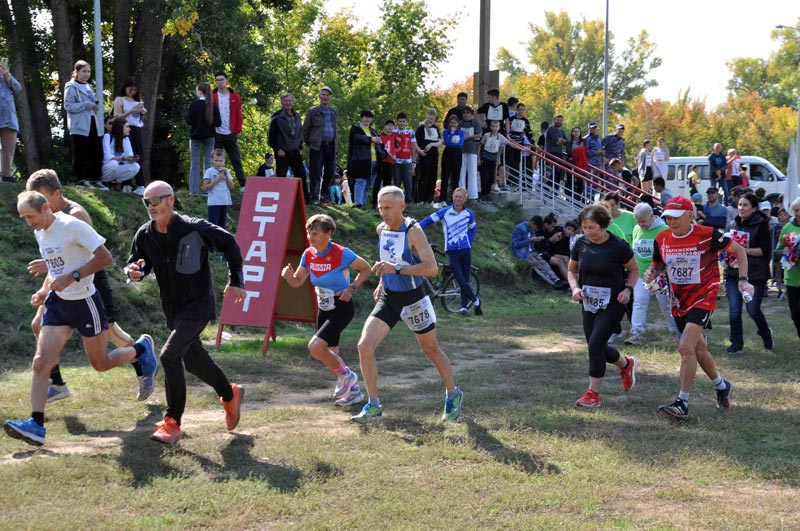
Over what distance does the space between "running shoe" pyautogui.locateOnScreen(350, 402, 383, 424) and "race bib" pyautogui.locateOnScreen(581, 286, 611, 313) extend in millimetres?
2001

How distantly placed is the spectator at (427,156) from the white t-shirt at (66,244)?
11.9m

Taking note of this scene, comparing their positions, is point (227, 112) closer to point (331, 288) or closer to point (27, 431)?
point (331, 288)

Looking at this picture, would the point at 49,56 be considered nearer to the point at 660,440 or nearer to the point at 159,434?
the point at 159,434

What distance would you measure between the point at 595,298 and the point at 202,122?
882 centimetres

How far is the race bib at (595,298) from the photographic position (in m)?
7.99

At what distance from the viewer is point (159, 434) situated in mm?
6590

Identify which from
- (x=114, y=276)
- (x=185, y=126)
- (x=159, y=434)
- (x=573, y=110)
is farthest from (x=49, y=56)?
(x=573, y=110)

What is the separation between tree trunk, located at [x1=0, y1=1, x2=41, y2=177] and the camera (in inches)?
723

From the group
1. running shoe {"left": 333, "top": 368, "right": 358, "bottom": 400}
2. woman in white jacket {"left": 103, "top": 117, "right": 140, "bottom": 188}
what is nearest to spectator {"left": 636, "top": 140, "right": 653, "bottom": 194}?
woman in white jacket {"left": 103, "top": 117, "right": 140, "bottom": 188}

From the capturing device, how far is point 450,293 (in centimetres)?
1529

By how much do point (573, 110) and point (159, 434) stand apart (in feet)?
212

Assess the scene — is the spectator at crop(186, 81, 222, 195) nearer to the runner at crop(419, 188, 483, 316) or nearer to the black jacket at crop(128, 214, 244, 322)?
the runner at crop(419, 188, 483, 316)

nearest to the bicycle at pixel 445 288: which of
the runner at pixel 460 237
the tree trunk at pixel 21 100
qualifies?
the runner at pixel 460 237

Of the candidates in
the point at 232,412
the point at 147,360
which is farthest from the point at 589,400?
the point at 147,360
